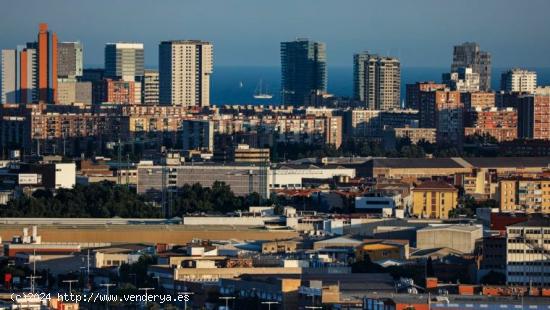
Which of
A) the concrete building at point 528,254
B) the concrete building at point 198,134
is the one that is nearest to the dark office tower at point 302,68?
the concrete building at point 198,134

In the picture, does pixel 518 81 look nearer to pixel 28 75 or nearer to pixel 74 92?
pixel 74 92

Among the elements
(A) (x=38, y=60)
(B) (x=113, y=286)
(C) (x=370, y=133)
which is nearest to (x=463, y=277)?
(B) (x=113, y=286)

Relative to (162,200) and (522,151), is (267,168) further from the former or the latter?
(522,151)

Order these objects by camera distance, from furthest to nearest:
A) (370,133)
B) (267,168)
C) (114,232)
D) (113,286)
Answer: (370,133) → (267,168) → (114,232) → (113,286)

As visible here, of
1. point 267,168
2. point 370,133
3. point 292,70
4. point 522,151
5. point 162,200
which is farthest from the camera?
point 292,70

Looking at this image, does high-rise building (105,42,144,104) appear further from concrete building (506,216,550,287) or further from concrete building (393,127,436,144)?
concrete building (506,216,550,287)

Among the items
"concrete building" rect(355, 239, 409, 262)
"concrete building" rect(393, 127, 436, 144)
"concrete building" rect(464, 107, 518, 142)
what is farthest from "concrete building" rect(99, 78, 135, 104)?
"concrete building" rect(355, 239, 409, 262)

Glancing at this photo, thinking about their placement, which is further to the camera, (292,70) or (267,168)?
(292,70)
